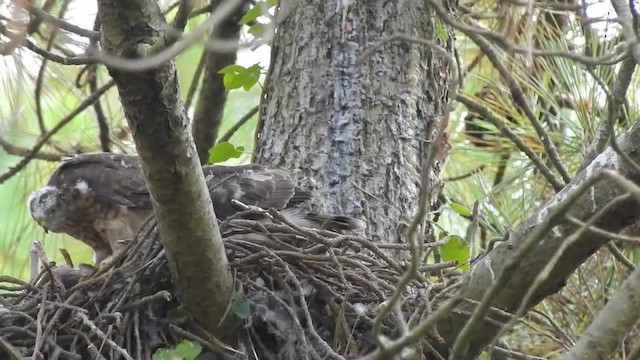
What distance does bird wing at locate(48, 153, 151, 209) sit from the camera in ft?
12.3

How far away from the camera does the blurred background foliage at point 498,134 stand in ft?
13.0

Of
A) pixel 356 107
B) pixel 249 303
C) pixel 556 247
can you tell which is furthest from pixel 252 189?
pixel 556 247

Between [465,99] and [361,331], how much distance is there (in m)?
0.98

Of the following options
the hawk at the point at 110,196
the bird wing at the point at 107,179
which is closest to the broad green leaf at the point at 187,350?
the hawk at the point at 110,196

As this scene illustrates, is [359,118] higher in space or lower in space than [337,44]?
lower

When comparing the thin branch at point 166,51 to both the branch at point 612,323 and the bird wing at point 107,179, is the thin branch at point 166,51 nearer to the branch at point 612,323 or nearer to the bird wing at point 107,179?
the branch at point 612,323

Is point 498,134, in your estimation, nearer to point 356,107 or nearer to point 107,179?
point 356,107

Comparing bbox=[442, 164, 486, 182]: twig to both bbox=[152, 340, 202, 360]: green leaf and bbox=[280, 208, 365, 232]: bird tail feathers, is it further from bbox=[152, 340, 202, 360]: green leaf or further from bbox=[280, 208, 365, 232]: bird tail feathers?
bbox=[152, 340, 202, 360]: green leaf

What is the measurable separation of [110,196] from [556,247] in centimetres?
168

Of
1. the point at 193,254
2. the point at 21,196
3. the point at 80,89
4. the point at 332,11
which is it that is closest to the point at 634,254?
the point at 332,11

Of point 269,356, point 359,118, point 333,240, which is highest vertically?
point 359,118

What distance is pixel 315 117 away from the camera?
3.68 meters

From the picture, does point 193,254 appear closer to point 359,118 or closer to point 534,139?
point 359,118

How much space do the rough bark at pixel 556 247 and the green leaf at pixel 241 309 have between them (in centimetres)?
53
